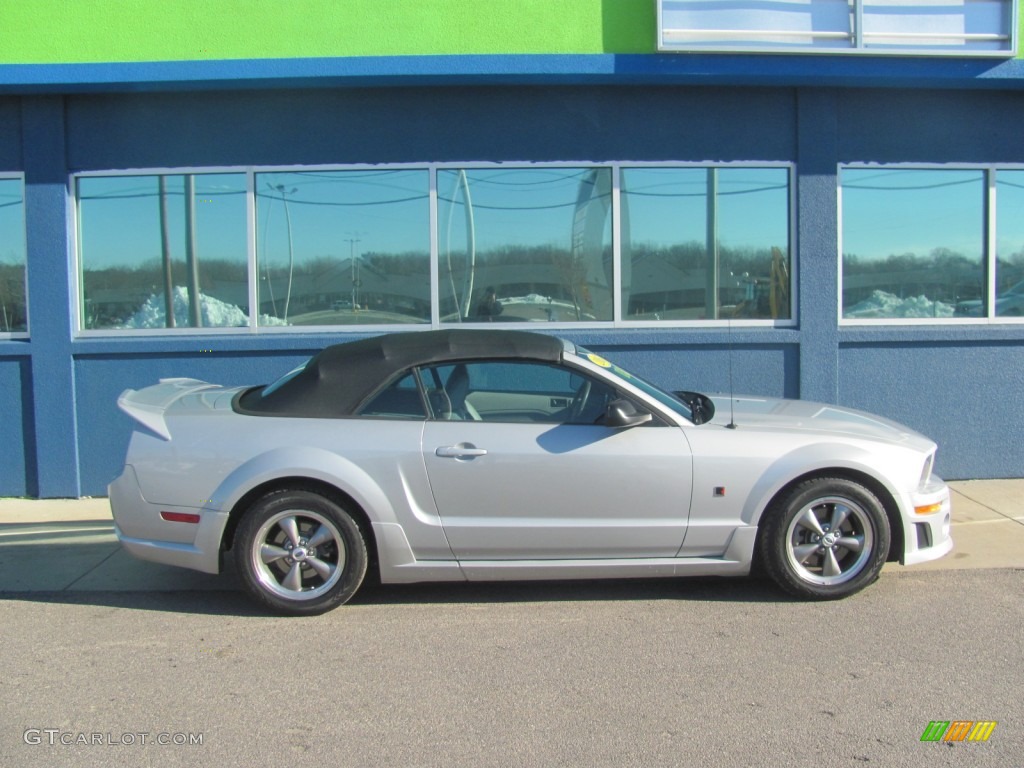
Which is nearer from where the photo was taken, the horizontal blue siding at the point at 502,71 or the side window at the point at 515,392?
the side window at the point at 515,392

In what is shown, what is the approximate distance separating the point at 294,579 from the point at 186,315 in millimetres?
4159

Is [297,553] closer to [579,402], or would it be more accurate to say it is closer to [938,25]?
[579,402]

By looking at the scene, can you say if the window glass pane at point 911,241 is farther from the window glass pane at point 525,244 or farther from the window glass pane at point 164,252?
the window glass pane at point 164,252

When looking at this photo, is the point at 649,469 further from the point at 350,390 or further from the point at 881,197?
the point at 881,197

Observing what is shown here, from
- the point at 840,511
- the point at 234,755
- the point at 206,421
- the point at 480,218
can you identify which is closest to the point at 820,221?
the point at 480,218

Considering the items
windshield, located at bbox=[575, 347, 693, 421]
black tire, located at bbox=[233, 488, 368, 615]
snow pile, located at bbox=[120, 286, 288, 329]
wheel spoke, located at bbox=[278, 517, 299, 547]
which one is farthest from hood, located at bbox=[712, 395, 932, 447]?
snow pile, located at bbox=[120, 286, 288, 329]

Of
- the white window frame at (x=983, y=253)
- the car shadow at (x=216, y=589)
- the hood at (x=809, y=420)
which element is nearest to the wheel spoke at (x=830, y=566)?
the car shadow at (x=216, y=589)

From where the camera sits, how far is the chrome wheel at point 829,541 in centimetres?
521

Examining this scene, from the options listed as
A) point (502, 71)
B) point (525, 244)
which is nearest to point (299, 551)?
point (525, 244)

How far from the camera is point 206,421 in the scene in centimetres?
527

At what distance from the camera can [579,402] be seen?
17.7 ft

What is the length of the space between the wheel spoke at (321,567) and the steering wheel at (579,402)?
4.98 ft

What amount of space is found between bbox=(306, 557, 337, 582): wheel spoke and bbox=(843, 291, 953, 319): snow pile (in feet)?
18.2

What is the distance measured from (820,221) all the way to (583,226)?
2069mm
